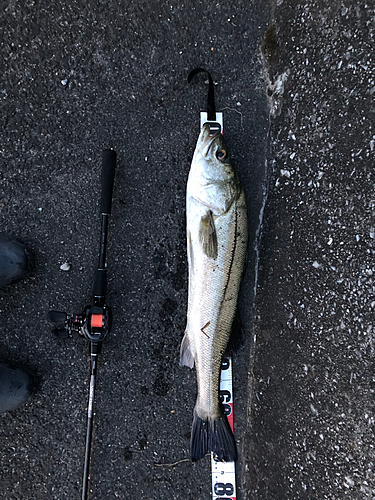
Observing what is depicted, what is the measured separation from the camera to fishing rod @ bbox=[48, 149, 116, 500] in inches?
85.8

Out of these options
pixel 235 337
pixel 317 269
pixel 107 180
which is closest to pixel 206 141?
pixel 107 180

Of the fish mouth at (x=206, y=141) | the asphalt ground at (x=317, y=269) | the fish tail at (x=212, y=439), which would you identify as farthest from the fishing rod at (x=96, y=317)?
the asphalt ground at (x=317, y=269)

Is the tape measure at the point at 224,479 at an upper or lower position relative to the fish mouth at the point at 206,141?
lower

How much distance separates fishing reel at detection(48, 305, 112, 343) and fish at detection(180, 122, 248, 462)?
0.62m

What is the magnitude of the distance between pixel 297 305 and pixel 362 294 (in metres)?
0.47

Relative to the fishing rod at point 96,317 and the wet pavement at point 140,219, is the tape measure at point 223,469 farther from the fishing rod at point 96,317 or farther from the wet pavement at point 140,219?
the fishing rod at point 96,317

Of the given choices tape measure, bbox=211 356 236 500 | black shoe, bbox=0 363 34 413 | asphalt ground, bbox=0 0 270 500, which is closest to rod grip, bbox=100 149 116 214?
asphalt ground, bbox=0 0 270 500

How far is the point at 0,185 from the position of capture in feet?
7.87

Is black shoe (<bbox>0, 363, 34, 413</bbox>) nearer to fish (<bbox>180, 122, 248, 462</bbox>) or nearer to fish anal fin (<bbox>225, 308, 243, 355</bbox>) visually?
fish (<bbox>180, 122, 248, 462</bbox>)

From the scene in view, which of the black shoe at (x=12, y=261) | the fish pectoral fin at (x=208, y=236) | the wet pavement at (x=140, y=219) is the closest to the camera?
the fish pectoral fin at (x=208, y=236)

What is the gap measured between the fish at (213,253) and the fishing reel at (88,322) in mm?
623

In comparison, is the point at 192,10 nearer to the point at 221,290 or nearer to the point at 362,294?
the point at 221,290

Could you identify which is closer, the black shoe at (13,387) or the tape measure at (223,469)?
the black shoe at (13,387)

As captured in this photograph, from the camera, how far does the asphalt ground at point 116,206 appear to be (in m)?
2.40
